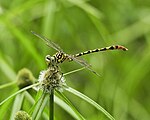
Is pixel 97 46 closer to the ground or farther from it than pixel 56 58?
farther from it

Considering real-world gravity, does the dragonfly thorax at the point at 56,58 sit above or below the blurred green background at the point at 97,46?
below

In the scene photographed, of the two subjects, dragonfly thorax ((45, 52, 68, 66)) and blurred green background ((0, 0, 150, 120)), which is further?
blurred green background ((0, 0, 150, 120))

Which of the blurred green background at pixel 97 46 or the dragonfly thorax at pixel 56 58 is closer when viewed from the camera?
the dragonfly thorax at pixel 56 58

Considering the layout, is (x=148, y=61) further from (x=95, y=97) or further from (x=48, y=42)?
(x=48, y=42)

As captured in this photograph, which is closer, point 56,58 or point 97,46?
point 56,58

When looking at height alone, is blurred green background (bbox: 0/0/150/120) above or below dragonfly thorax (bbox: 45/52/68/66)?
above

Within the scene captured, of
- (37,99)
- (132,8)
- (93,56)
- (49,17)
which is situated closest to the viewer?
(37,99)

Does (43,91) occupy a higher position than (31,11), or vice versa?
(31,11)

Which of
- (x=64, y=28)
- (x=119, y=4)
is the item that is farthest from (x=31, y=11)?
(x=119, y=4)
